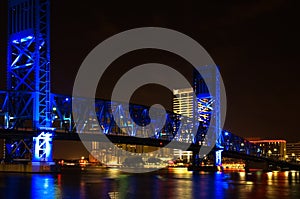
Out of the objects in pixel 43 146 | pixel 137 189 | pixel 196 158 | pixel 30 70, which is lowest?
pixel 196 158

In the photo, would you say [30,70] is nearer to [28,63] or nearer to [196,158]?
[28,63]

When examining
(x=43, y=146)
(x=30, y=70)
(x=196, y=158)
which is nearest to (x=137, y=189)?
(x=43, y=146)

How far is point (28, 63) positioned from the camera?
8331 cm

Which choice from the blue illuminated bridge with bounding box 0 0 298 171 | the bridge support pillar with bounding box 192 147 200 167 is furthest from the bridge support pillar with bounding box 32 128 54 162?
the bridge support pillar with bounding box 192 147 200 167

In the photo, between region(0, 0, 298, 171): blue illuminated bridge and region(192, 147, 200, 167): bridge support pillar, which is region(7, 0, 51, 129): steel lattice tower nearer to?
region(0, 0, 298, 171): blue illuminated bridge

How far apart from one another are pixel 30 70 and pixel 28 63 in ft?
6.37

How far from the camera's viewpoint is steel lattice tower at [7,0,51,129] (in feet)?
264

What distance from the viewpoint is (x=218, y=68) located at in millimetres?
150500

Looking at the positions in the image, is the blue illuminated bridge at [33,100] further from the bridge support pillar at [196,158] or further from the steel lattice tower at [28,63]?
the bridge support pillar at [196,158]

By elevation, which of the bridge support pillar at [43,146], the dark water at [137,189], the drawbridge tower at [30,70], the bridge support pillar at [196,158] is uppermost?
the drawbridge tower at [30,70]

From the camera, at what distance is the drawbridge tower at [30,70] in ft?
259

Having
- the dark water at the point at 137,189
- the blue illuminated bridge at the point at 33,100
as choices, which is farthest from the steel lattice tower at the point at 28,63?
the dark water at the point at 137,189

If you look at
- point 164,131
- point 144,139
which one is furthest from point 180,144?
point 144,139

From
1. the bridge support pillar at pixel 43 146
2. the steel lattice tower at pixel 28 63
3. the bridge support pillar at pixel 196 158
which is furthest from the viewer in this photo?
the bridge support pillar at pixel 196 158
